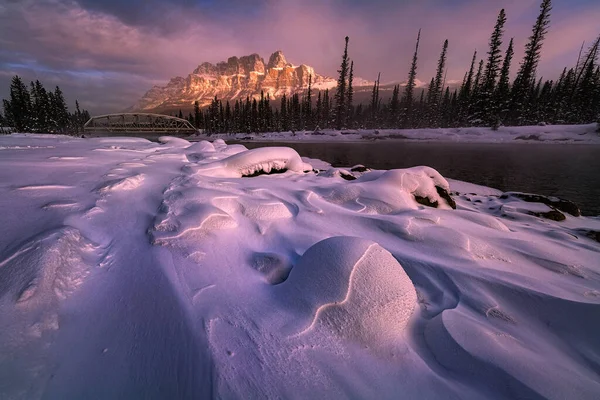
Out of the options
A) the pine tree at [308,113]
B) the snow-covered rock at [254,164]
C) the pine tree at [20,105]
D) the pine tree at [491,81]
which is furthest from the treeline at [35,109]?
the pine tree at [491,81]

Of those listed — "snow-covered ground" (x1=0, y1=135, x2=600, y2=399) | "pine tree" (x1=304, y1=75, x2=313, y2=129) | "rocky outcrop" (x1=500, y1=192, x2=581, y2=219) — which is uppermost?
"pine tree" (x1=304, y1=75, x2=313, y2=129)

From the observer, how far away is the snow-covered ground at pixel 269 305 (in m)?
1.62

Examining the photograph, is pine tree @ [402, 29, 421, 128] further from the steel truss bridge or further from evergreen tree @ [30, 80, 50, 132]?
evergreen tree @ [30, 80, 50, 132]

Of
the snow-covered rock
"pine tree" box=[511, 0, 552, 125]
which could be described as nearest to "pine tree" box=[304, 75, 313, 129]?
"pine tree" box=[511, 0, 552, 125]

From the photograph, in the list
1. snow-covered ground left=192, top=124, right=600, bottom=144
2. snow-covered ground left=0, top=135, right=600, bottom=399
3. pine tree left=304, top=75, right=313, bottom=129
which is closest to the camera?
snow-covered ground left=0, top=135, right=600, bottom=399

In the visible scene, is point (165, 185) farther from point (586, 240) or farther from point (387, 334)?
point (586, 240)

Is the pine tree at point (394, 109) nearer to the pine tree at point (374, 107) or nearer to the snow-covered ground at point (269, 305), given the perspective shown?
the pine tree at point (374, 107)

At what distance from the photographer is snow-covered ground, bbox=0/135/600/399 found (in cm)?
162

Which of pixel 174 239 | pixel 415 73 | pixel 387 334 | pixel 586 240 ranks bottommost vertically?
pixel 586 240

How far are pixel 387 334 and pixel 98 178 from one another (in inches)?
225

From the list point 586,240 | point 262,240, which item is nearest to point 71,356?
point 262,240

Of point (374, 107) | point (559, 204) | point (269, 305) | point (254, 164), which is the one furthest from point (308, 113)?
point (269, 305)

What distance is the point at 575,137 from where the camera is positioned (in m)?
29.0

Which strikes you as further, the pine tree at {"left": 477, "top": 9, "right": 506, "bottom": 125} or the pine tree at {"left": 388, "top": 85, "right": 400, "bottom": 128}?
the pine tree at {"left": 388, "top": 85, "right": 400, "bottom": 128}
